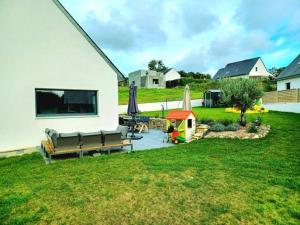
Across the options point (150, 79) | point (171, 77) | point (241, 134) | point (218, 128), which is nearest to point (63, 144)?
point (218, 128)

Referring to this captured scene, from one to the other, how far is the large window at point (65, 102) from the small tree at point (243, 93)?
7840mm

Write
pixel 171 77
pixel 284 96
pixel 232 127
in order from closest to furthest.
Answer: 1. pixel 232 127
2. pixel 284 96
3. pixel 171 77

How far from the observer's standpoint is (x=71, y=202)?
4.80 meters

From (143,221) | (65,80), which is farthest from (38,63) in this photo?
(143,221)

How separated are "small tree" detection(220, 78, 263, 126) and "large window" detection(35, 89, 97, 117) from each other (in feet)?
25.7

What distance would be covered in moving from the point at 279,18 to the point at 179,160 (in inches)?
703

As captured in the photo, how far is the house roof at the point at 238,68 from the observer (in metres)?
50.7

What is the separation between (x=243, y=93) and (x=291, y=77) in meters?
19.5

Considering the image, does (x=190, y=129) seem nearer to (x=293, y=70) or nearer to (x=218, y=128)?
(x=218, y=128)

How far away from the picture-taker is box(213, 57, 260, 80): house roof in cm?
5072

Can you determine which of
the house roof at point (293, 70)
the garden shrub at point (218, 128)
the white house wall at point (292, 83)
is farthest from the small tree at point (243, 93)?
the white house wall at point (292, 83)

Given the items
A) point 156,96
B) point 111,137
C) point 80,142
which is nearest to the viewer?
point 80,142

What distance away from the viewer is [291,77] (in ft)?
88.2

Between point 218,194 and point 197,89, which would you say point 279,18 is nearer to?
point 218,194
